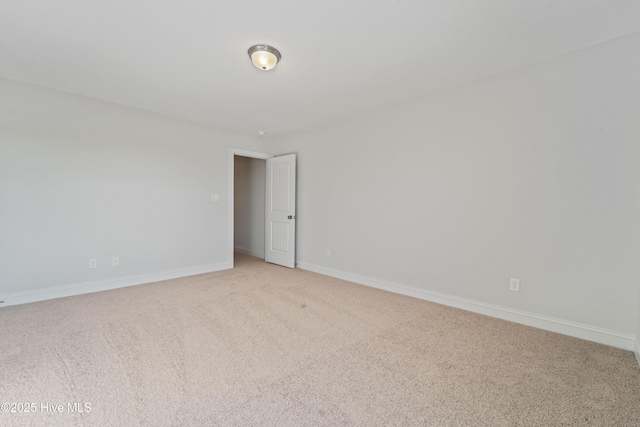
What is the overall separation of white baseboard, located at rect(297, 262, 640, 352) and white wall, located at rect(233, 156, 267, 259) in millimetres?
2867

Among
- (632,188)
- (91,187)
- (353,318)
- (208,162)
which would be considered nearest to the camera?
(632,188)

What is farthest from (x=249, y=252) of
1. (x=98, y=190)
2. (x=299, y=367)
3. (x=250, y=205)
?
(x=299, y=367)

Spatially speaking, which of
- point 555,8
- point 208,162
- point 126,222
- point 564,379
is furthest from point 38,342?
point 555,8

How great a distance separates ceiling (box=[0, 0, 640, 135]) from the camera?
1.82 metres

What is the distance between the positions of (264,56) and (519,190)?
265cm

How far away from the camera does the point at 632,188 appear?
2.10m

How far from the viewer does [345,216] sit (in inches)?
163

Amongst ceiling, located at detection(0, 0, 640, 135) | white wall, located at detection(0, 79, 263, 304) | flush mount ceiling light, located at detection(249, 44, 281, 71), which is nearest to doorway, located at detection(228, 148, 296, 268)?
white wall, located at detection(0, 79, 263, 304)

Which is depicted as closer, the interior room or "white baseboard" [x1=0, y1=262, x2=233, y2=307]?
the interior room

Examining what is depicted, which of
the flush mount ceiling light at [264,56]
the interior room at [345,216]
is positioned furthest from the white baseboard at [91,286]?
the flush mount ceiling light at [264,56]

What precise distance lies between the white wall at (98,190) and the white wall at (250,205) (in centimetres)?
119

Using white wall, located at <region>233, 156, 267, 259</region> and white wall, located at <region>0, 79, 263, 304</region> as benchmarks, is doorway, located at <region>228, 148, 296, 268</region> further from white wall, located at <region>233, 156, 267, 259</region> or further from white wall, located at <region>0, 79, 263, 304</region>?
white wall, located at <region>0, 79, 263, 304</region>

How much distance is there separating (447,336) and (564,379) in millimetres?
760

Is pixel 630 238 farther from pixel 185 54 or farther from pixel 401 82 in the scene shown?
pixel 185 54
